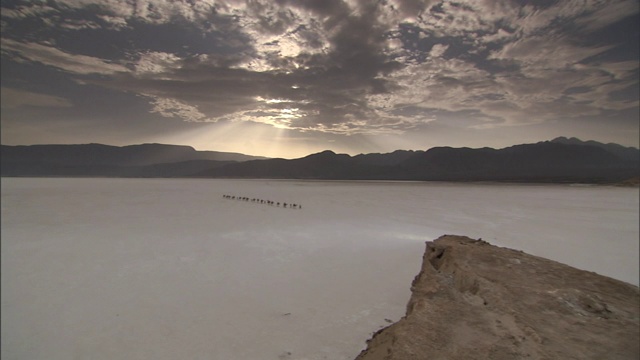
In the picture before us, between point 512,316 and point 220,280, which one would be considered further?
point 220,280

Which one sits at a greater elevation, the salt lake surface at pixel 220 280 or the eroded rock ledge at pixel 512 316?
the eroded rock ledge at pixel 512 316

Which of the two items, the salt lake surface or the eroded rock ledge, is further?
the salt lake surface

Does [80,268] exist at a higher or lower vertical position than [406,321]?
lower

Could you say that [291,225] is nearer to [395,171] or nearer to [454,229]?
[454,229]

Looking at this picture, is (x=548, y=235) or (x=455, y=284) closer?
(x=455, y=284)

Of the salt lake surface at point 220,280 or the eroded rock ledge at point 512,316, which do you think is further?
the salt lake surface at point 220,280

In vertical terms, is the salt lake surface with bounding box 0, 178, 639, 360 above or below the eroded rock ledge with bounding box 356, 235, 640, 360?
below

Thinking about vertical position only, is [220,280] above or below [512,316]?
below

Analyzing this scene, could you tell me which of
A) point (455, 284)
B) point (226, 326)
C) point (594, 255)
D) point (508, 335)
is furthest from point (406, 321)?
point (594, 255)
